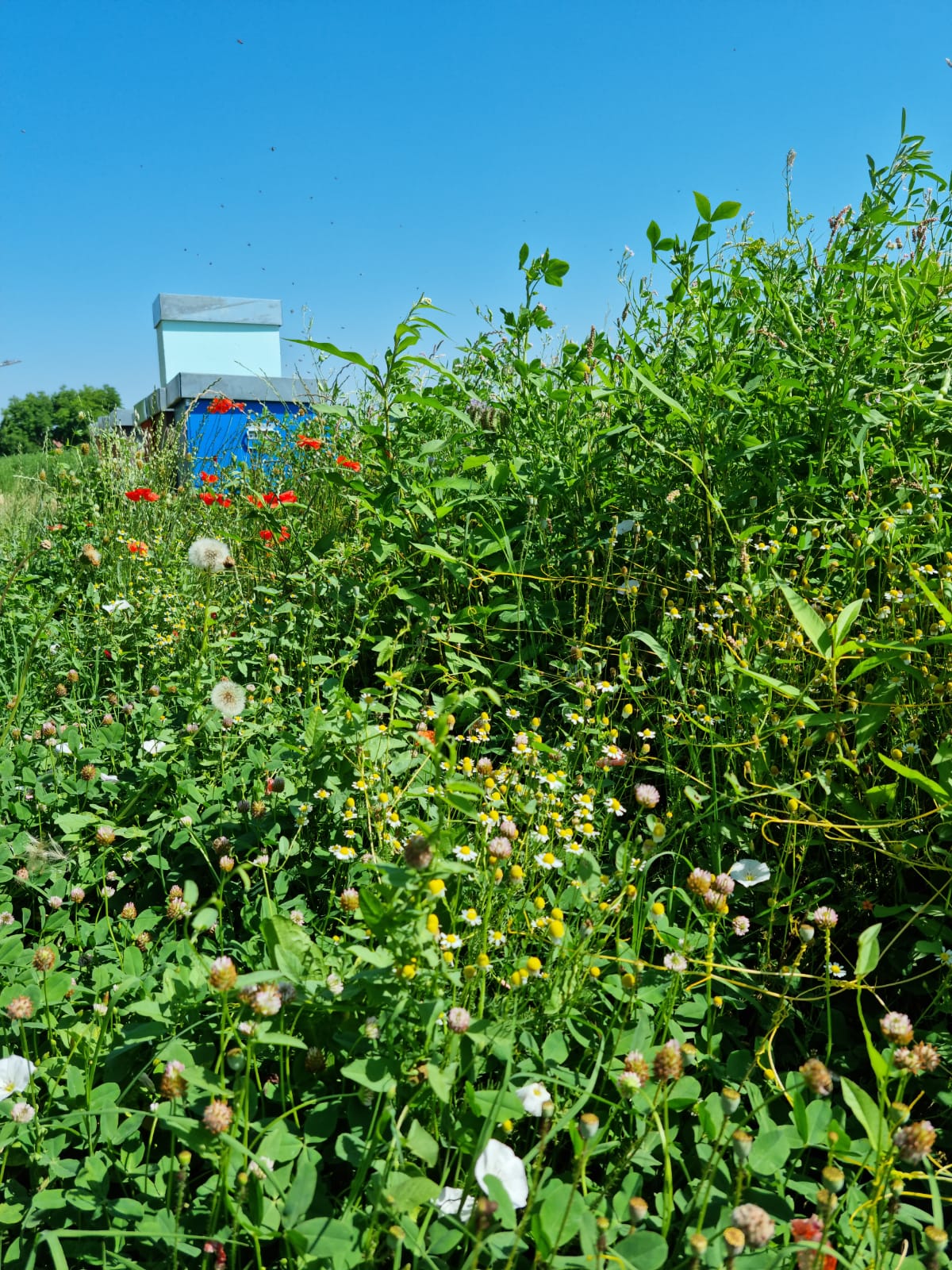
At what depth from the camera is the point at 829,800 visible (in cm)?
176

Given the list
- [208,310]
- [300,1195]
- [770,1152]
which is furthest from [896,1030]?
[208,310]

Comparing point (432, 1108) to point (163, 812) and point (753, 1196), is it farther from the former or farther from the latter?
point (163, 812)

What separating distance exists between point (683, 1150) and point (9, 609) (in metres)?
2.92

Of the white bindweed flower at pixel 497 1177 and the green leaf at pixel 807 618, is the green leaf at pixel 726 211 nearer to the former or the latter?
the green leaf at pixel 807 618

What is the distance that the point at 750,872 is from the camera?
160 cm

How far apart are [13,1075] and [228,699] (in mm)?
892

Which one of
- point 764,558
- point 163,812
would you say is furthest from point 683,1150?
point 764,558

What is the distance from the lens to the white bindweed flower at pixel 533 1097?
1124 mm

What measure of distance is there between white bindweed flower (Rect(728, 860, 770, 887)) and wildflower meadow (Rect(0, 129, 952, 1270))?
0.06 m

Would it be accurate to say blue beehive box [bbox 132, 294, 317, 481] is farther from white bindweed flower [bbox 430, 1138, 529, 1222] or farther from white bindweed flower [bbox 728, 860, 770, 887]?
white bindweed flower [bbox 430, 1138, 529, 1222]

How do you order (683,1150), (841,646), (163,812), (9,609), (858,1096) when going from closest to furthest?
(858,1096) → (683,1150) → (841,646) → (163,812) → (9,609)

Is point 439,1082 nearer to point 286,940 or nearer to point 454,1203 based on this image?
point 454,1203

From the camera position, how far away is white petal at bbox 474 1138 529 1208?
1.03m

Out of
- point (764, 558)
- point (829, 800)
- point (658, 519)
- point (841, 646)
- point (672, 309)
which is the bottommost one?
point (829, 800)
